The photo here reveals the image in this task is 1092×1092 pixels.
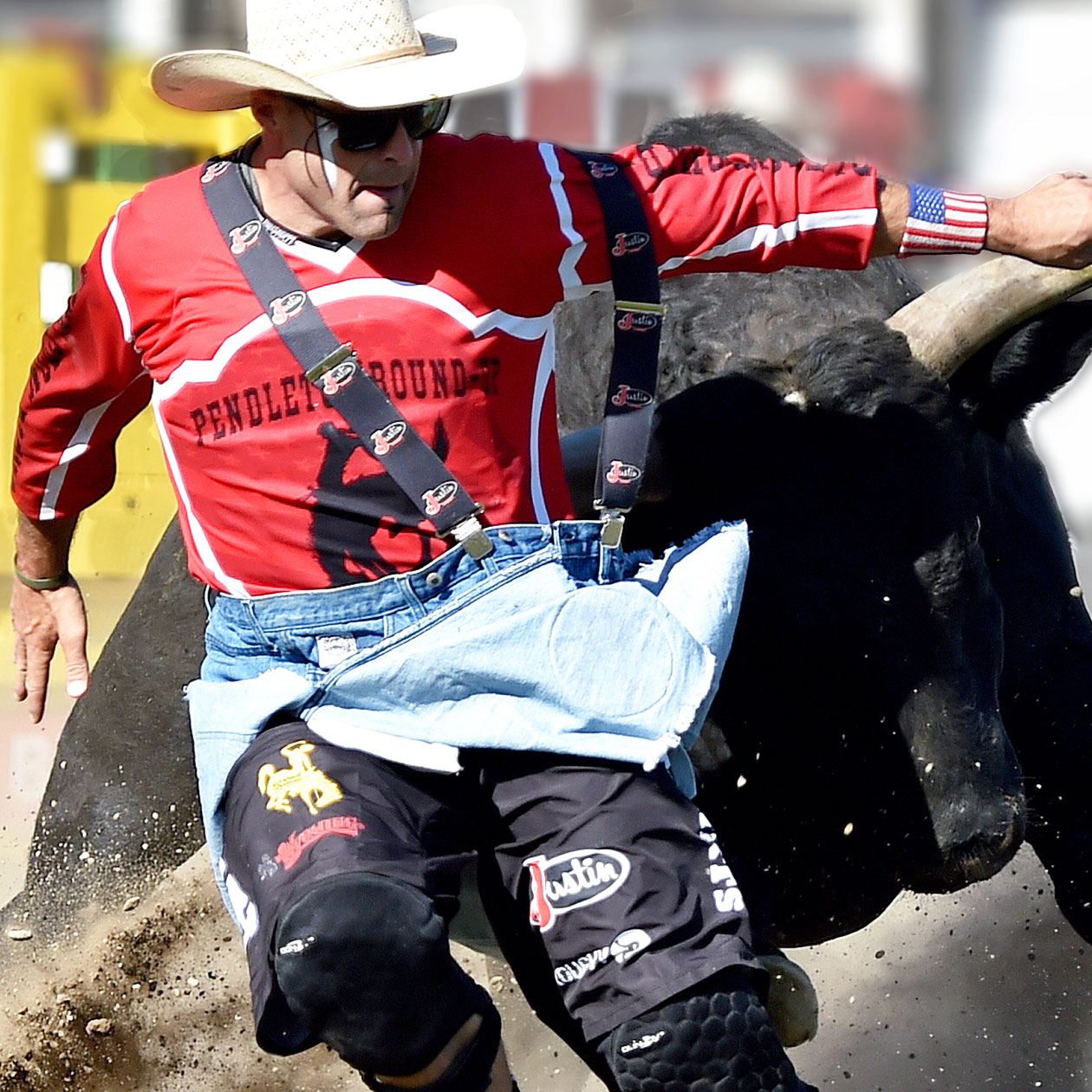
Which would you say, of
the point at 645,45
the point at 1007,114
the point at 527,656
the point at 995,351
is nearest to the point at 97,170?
the point at 645,45

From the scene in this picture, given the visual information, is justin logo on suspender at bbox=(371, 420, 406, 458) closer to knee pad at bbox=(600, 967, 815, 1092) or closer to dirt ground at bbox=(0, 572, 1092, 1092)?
knee pad at bbox=(600, 967, 815, 1092)

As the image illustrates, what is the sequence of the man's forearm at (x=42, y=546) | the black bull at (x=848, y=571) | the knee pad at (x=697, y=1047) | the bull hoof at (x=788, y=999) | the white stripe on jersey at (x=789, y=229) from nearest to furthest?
the knee pad at (x=697, y=1047)
the white stripe on jersey at (x=789, y=229)
the bull hoof at (x=788, y=999)
the man's forearm at (x=42, y=546)
the black bull at (x=848, y=571)

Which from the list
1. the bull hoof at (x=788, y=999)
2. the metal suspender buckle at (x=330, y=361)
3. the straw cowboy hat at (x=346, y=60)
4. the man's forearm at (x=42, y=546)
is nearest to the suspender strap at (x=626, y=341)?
the straw cowboy hat at (x=346, y=60)

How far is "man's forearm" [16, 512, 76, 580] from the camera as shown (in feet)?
11.2

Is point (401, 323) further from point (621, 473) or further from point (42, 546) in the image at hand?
point (42, 546)

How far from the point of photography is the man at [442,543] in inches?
107

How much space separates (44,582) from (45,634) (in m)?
0.11

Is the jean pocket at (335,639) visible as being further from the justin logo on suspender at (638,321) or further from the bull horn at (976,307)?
the bull horn at (976,307)

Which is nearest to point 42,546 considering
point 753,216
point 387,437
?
point 387,437

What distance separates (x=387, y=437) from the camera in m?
2.82

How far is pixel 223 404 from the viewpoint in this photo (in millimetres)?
2895

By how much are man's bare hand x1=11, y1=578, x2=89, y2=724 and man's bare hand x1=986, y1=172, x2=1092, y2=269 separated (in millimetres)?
1733

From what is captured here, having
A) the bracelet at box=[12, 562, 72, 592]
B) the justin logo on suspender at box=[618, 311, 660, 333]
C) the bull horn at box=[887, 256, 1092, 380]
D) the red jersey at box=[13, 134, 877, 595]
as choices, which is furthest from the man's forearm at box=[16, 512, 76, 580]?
the bull horn at box=[887, 256, 1092, 380]

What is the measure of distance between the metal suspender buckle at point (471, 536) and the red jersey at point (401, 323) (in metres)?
0.06
